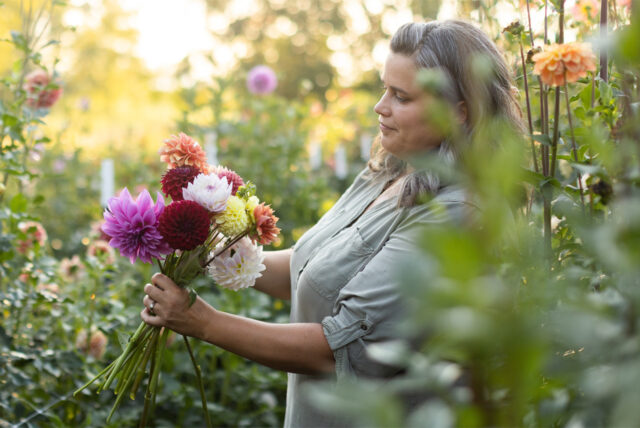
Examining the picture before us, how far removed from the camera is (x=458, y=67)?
1.65m

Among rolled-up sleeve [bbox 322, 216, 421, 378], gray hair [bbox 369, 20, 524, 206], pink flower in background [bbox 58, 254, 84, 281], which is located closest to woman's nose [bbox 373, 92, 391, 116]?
gray hair [bbox 369, 20, 524, 206]

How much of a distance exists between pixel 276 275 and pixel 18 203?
87 cm

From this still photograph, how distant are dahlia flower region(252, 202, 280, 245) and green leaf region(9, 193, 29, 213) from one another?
1.04 metres

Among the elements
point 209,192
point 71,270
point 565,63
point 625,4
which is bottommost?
point 71,270

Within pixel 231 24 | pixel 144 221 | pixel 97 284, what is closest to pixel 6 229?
pixel 97 284

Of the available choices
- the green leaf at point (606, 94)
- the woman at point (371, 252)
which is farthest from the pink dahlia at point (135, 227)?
the green leaf at point (606, 94)

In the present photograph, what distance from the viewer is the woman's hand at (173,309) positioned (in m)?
1.41

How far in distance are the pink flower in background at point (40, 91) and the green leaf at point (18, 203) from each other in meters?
0.41

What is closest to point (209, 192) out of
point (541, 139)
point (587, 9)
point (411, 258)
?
point (541, 139)

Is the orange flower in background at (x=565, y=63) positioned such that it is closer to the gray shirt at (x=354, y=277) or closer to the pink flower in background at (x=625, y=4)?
the gray shirt at (x=354, y=277)

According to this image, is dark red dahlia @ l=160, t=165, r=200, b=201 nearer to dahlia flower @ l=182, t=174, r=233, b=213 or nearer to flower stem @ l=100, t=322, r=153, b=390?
dahlia flower @ l=182, t=174, r=233, b=213

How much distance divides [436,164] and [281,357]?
1060mm

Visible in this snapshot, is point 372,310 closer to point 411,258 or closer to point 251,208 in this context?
point 251,208

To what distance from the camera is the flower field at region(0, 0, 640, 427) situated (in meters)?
0.48
